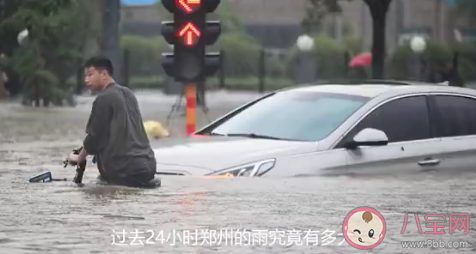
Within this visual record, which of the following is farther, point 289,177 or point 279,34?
point 279,34

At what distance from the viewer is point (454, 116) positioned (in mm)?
11914

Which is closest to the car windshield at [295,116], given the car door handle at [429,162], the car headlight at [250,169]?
the car headlight at [250,169]

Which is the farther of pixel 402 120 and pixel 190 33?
pixel 190 33

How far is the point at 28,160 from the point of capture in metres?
14.4

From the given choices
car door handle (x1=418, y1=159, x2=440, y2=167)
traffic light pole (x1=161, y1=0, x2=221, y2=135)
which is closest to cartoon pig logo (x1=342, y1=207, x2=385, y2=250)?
car door handle (x1=418, y1=159, x2=440, y2=167)

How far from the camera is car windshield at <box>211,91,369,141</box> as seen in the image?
1126 cm

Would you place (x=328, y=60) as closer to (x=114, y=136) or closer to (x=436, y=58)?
(x=436, y=58)

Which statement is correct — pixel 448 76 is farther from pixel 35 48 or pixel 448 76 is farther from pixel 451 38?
pixel 451 38

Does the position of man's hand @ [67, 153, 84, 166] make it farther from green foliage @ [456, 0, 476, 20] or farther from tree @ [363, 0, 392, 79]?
green foliage @ [456, 0, 476, 20]

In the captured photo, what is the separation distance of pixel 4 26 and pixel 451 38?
1432 inches

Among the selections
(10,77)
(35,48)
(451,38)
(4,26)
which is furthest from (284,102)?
(451,38)

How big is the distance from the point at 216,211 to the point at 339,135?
229 cm

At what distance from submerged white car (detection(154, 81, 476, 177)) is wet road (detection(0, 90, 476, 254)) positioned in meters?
0.15

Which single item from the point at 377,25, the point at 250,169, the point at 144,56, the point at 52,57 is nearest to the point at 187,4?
the point at 250,169
